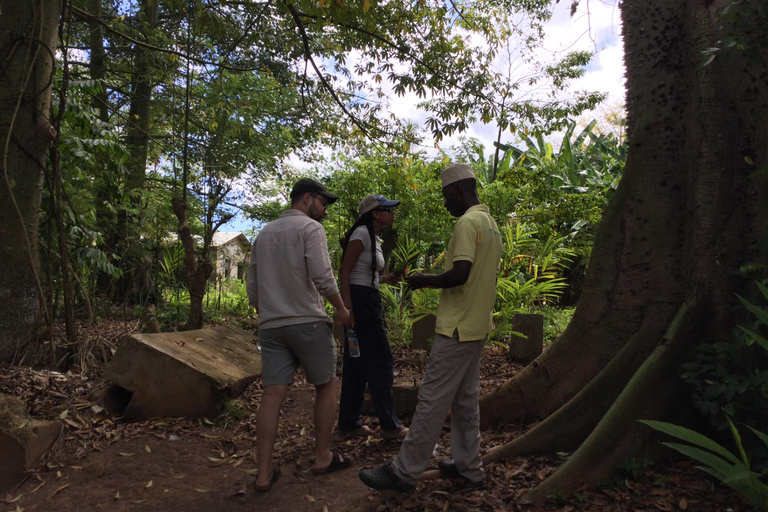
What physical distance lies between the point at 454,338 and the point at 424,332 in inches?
157

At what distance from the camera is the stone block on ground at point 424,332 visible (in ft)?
23.6

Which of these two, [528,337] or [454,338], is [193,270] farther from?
[454,338]

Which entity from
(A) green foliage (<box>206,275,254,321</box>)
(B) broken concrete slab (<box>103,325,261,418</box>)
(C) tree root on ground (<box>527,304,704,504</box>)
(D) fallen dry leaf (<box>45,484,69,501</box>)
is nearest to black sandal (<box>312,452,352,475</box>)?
(C) tree root on ground (<box>527,304,704,504</box>)

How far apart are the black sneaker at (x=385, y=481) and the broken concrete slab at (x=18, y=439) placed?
2489mm

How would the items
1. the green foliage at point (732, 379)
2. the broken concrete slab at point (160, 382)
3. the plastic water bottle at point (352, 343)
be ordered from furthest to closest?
the broken concrete slab at point (160, 382), the plastic water bottle at point (352, 343), the green foliage at point (732, 379)

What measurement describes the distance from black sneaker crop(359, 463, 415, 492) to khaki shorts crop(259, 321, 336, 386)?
2.39ft

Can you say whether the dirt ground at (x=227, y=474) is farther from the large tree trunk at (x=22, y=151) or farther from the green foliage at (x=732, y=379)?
the large tree trunk at (x=22, y=151)

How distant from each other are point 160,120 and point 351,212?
572 centimetres

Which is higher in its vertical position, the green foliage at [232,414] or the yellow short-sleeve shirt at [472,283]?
the yellow short-sleeve shirt at [472,283]

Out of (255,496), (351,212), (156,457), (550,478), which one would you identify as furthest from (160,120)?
(550,478)

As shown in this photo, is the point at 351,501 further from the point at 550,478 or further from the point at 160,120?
the point at 160,120

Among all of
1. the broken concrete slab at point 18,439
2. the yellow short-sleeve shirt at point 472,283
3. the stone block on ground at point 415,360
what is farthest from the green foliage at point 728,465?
the stone block on ground at point 415,360

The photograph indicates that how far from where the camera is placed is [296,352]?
3.74 metres

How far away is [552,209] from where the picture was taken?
376 inches
